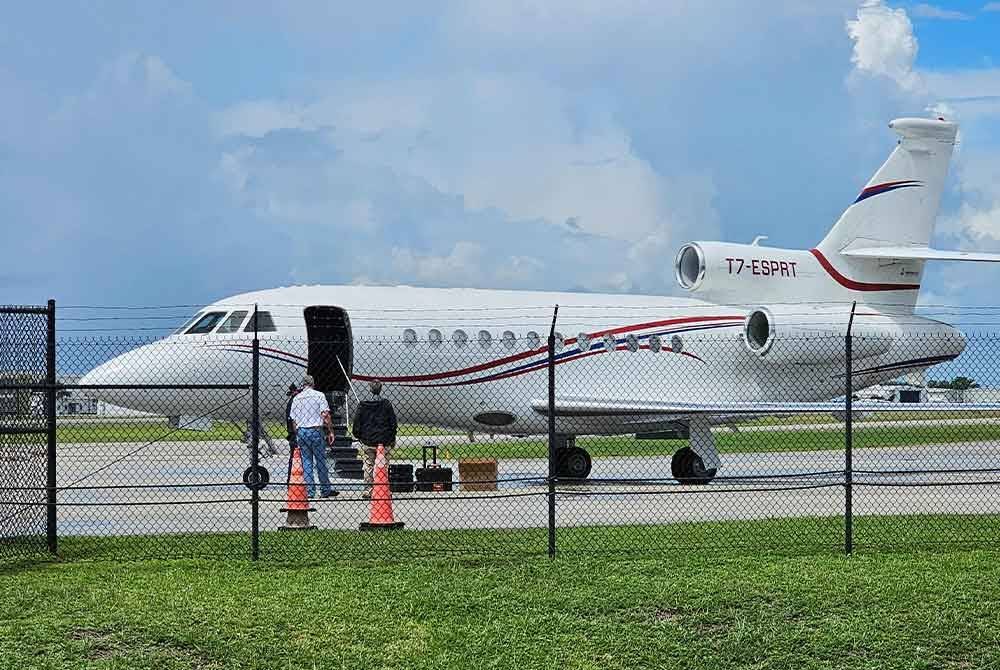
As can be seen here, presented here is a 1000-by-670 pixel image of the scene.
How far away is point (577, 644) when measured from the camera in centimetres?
918

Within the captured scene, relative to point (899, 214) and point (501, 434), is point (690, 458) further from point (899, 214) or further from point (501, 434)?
point (899, 214)

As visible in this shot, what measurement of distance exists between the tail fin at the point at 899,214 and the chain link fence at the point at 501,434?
197 cm

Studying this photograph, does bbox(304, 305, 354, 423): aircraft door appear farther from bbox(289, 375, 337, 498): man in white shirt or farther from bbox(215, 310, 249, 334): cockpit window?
bbox(289, 375, 337, 498): man in white shirt

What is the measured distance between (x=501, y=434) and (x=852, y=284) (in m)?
8.46

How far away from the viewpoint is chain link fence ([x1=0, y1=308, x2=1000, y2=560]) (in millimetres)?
13016

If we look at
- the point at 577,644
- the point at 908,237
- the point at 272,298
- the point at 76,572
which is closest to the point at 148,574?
the point at 76,572

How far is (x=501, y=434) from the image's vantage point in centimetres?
2456

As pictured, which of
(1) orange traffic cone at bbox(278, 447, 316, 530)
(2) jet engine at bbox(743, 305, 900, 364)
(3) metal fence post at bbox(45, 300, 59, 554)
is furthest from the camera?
(2) jet engine at bbox(743, 305, 900, 364)

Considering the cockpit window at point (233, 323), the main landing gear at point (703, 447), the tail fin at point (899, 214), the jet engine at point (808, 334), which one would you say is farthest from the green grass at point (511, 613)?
the tail fin at point (899, 214)

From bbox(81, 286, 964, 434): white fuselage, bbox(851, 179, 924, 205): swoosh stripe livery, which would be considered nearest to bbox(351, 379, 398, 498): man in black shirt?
bbox(81, 286, 964, 434): white fuselage

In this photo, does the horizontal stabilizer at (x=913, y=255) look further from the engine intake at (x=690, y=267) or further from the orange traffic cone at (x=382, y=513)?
the orange traffic cone at (x=382, y=513)

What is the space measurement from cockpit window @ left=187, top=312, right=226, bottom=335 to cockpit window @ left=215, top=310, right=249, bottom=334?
0.16 metres

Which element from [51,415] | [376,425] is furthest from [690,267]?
[51,415]

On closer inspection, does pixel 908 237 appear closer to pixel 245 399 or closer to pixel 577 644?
pixel 245 399
